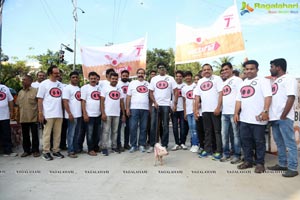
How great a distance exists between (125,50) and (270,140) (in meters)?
5.11

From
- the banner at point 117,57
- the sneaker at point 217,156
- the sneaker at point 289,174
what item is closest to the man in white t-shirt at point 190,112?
the sneaker at point 217,156

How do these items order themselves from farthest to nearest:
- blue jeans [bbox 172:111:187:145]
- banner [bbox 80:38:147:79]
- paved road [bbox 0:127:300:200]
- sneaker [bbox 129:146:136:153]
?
1. banner [bbox 80:38:147:79]
2. blue jeans [bbox 172:111:187:145]
3. sneaker [bbox 129:146:136:153]
4. paved road [bbox 0:127:300:200]

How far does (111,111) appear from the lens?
18.4 feet

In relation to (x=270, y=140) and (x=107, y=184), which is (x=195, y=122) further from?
(x=107, y=184)

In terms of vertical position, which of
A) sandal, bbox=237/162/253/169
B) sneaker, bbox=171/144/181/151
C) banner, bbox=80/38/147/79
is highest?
banner, bbox=80/38/147/79

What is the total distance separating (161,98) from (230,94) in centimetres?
158

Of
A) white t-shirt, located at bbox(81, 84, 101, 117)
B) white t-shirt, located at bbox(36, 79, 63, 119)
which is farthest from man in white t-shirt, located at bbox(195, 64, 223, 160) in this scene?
white t-shirt, located at bbox(36, 79, 63, 119)

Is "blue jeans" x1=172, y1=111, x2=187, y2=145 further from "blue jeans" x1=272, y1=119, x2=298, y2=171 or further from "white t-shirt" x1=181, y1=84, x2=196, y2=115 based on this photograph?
"blue jeans" x1=272, y1=119, x2=298, y2=171

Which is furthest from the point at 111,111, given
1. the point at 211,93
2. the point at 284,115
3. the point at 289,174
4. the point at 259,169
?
the point at 289,174

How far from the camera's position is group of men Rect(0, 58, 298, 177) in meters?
4.14

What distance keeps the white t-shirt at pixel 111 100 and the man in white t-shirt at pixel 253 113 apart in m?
2.51

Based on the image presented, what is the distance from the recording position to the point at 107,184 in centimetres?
355

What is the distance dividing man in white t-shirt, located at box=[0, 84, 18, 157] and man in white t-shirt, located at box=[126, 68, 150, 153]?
Answer: 2.51 m

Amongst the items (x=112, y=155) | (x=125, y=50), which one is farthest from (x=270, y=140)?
(x=125, y=50)
